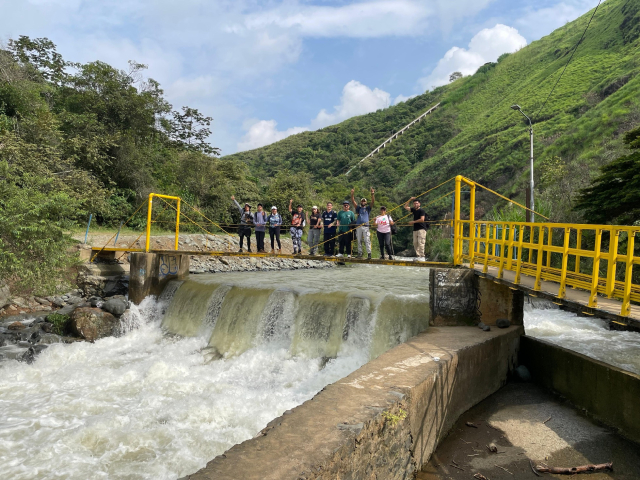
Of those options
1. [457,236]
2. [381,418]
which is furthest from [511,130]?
[381,418]

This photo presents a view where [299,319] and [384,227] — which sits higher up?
[384,227]

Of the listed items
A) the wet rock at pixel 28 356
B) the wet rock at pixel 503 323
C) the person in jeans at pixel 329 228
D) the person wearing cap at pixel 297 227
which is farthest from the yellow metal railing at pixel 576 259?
the wet rock at pixel 28 356

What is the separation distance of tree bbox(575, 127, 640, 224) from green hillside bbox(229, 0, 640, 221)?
10.1 feet

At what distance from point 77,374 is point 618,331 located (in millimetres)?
12802

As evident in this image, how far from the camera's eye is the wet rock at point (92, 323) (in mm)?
10969

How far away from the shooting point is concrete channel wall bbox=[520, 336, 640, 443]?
5156 mm

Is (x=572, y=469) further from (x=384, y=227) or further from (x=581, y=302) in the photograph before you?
(x=384, y=227)

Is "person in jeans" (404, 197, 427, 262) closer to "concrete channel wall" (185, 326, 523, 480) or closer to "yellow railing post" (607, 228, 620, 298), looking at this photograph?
"concrete channel wall" (185, 326, 523, 480)

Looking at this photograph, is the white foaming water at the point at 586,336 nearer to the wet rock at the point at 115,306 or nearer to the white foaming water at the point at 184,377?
the white foaming water at the point at 184,377

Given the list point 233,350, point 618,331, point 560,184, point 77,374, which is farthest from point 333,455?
point 560,184

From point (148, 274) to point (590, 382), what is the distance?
12077 millimetres

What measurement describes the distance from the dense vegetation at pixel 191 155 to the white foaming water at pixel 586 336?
3124 mm

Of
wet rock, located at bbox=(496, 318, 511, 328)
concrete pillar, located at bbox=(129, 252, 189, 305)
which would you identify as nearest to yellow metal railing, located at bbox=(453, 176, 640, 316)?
wet rock, located at bbox=(496, 318, 511, 328)

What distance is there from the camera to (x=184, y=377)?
8180mm
